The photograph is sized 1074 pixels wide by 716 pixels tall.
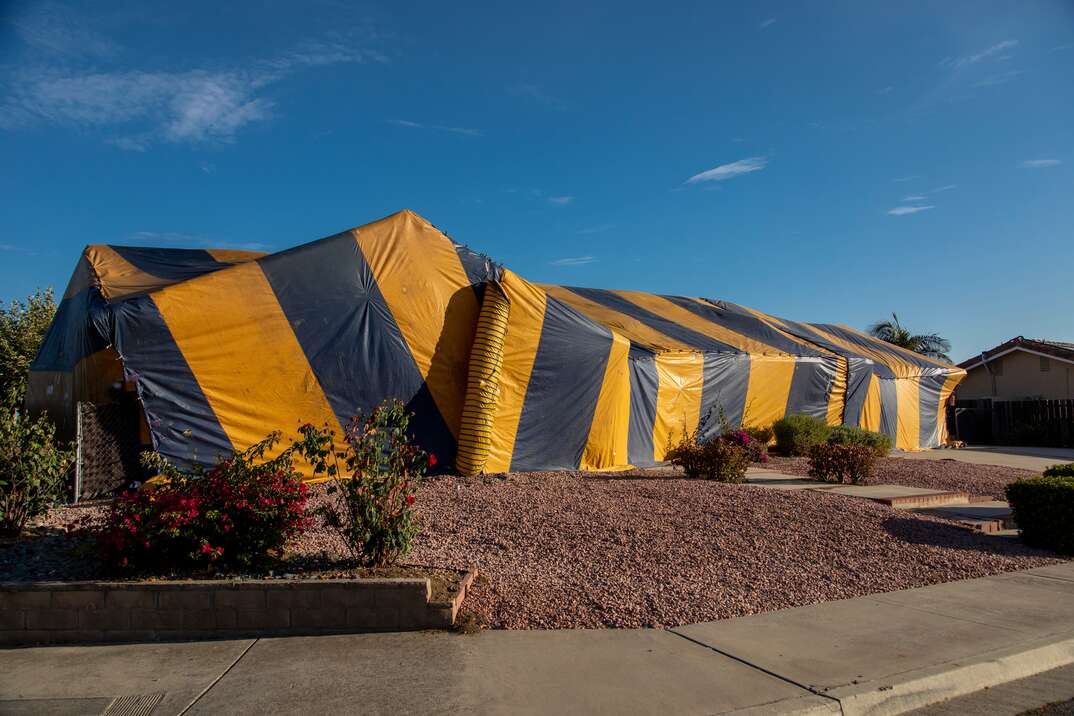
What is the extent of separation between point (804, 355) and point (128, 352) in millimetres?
15052

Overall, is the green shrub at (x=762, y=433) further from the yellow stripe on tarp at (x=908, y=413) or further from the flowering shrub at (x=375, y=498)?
the flowering shrub at (x=375, y=498)

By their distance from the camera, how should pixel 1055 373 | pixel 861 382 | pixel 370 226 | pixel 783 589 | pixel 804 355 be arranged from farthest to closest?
pixel 1055 373 < pixel 861 382 < pixel 804 355 < pixel 370 226 < pixel 783 589

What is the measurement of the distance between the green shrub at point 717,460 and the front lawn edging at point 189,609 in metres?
7.10

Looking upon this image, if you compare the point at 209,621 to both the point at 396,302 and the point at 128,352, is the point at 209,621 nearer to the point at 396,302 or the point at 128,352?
the point at 128,352

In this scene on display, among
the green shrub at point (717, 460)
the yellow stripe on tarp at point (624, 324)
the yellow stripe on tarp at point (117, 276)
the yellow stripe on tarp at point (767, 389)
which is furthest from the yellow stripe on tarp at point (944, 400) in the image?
the yellow stripe on tarp at point (117, 276)

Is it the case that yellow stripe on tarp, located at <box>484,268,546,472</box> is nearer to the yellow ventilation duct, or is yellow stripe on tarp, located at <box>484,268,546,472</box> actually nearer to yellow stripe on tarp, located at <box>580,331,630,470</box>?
the yellow ventilation duct

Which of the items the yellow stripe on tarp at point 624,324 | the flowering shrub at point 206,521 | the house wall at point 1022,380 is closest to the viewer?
the flowering shrub at point 206,521

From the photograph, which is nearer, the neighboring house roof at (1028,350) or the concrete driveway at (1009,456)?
the concrete driveway at (1009,456)

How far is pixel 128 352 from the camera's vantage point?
9664 mm

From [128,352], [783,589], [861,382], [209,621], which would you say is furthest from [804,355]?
[209,621]

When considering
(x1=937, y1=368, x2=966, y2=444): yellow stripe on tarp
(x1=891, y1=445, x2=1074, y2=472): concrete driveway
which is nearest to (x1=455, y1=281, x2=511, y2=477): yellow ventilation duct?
(x1=891, y1=445, x2=1074, y2=472): concrete driveway

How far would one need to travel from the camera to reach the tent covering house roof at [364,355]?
32.9 ft

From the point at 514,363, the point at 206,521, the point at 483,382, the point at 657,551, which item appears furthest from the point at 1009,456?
the point at 206,521

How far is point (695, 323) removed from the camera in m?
19.3
